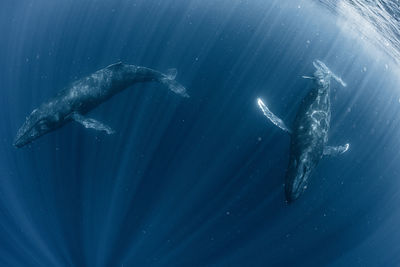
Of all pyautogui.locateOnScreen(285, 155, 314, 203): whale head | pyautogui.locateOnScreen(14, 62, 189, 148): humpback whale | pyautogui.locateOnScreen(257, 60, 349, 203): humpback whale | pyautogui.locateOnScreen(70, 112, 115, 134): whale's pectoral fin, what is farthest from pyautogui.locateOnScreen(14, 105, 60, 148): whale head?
pyautogui.locateOnScreen(285, 155, 314, 203): whale head

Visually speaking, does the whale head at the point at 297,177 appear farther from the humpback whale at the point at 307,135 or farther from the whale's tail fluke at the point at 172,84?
the whale's tail fluke at the point at 172,84

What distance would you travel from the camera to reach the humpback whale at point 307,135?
9023mm

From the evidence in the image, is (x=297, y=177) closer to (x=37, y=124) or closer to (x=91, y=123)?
(x=91, y=123)

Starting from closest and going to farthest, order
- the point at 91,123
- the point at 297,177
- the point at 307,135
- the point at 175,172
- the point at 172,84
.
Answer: the point at 297,177, the point at 307,135, the point at 91,123, the point at 172,84, the point at 175,172

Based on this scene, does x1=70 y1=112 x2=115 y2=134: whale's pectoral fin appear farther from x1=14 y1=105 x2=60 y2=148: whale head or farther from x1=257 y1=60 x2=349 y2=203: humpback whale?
x1=257 y1=60 x2=349 y2=203: humpback whale

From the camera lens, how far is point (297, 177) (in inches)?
354

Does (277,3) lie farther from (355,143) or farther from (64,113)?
(64,113)

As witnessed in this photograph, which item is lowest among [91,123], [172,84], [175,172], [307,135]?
[175,172]

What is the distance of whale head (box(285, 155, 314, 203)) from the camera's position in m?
8.80

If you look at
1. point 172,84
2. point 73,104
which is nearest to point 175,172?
point 172,84

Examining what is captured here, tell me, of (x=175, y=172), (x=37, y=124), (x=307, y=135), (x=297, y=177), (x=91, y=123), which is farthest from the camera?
(x=175, y=172)

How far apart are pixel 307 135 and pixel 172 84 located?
6.59 metres

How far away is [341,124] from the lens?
22.4 metres

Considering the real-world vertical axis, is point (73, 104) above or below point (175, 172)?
above
